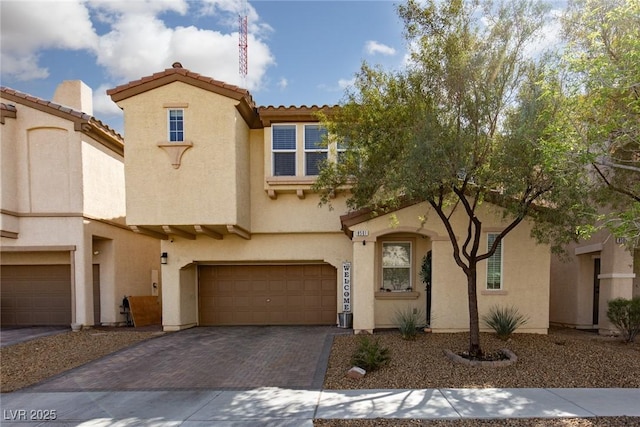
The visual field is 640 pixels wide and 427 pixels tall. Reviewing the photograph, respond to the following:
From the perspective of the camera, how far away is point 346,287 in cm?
1217

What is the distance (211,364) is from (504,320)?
7.25m

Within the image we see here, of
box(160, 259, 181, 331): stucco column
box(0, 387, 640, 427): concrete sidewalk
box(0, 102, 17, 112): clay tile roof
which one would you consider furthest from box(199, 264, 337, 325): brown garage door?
box(0, 102, 17, 112): clay tile roof

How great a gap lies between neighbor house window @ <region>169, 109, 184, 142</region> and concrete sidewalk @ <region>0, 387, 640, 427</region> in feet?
22.7

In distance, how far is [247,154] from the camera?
Answer: 12.2 metres

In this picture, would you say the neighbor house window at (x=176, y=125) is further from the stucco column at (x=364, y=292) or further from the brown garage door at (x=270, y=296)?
the stucco column at (x=364, y=292)

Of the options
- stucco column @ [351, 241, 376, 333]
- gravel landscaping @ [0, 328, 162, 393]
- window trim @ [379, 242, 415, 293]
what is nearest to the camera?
gravel landscaping @ [0, 328, 162, 393]

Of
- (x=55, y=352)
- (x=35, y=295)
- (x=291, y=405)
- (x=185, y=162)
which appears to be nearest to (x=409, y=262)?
(x=291, y=405)

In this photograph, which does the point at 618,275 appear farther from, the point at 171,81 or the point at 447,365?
the point at 171,81

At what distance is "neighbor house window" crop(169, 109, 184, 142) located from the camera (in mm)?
10931

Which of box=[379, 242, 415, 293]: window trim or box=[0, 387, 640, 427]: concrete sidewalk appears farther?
box=[379, 242, 415, 293]: window trim

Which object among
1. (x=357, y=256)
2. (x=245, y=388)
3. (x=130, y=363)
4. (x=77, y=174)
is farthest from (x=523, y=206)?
(x=77, y=174)

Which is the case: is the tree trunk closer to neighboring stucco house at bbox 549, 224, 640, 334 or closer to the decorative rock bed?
the decorative rock bed

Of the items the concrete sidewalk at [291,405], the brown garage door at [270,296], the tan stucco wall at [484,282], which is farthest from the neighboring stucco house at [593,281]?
the brown garage door at [270,296]

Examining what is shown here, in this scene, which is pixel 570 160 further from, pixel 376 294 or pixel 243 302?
pixel 243 302
